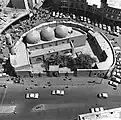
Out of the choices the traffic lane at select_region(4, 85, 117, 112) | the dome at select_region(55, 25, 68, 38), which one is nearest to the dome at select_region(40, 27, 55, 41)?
the dome at select_region(55, 25, 68, 38)

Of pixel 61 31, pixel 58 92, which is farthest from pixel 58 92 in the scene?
pixel 61 31

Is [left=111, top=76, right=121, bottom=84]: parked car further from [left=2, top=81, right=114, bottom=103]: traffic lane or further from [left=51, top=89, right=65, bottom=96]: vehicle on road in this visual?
[left=51, top=89, right=65, bottom=96]: vehicle on road

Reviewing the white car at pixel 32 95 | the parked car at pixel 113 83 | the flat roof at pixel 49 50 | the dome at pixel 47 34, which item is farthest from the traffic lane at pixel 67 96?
the dome at pixel 47 34

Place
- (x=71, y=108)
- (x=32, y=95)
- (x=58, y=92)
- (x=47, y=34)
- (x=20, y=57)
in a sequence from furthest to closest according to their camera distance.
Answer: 1. (x=47, y=34)
2. (x=20, y=57)
3. (x=58, y=92)
4. (x=32, y=95)
5. (x=71, y=108)

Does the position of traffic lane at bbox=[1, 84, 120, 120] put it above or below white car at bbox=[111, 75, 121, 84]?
below

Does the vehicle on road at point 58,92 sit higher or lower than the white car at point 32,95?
higher

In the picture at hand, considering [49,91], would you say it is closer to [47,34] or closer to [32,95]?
[32,95]

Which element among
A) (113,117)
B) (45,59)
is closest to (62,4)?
(45,59)

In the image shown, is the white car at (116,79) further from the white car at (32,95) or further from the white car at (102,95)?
the white car at (32,95)

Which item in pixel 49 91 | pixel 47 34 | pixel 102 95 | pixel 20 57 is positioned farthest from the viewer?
pixel 47 34

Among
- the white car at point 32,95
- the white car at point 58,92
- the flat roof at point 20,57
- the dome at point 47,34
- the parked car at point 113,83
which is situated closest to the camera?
the white car at point 32,95
